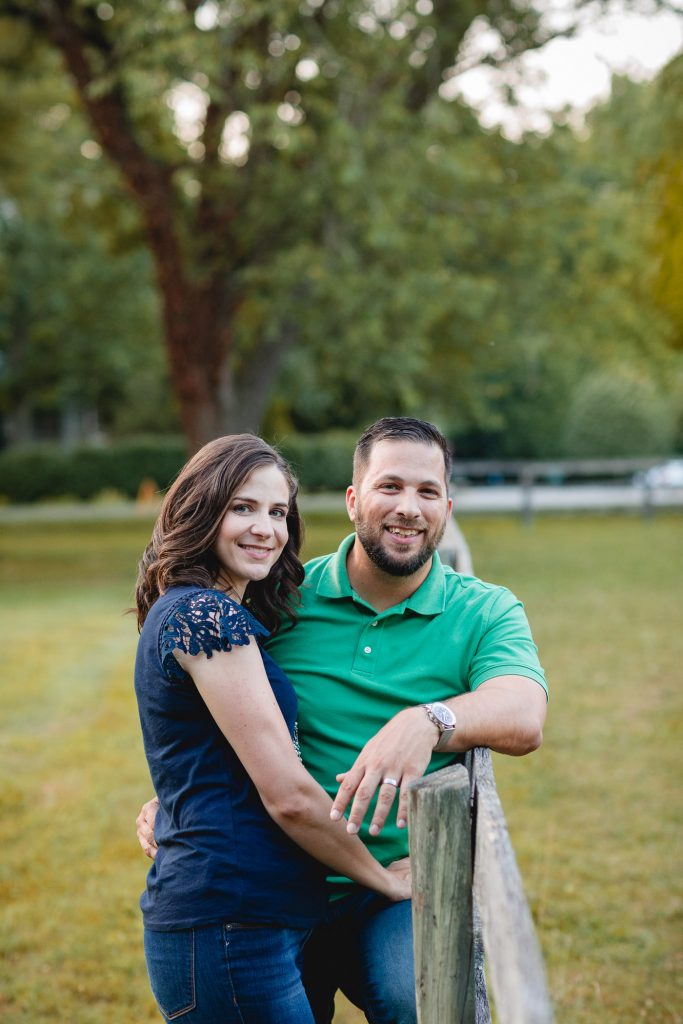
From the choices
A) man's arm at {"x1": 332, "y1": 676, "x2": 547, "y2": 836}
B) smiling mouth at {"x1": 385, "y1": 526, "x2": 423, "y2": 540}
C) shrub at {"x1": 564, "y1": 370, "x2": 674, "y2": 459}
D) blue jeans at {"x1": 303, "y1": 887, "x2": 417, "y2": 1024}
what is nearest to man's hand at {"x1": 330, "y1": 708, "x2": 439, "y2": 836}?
man's arm at {"x1": 332, "y1": 676, "x2": 547, "y2": 836}

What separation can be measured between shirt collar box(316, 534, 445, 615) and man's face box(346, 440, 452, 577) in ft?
0.20

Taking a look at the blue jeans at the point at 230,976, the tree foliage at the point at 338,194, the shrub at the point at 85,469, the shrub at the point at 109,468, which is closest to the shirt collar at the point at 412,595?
the blue jeans at the point at 230,976

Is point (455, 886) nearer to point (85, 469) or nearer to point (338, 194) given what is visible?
point (338, 194)

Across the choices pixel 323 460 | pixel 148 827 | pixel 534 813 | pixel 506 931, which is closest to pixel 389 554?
pixel 148 827

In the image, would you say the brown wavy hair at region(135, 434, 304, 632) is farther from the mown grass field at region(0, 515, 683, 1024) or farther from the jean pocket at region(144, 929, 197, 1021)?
the mown grass field at region(0, 515, 683, 1024)

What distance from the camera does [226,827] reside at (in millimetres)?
2406

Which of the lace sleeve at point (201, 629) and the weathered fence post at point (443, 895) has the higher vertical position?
the lace sleeve at point (201, 629)

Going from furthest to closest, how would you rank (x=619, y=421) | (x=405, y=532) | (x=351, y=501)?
(x=619, y=421) → (x=351, y=501) → (x=405, y=532)

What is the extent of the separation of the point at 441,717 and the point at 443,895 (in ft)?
1.55

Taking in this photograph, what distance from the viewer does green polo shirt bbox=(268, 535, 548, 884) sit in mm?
2801

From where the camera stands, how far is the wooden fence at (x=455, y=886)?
1769 mm

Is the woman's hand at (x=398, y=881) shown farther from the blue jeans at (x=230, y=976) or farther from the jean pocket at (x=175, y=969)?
the jean pocket at (x=175, y=969)

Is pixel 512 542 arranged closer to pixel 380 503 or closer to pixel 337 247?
pixel 337 247

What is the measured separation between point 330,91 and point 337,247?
1.91 metres
